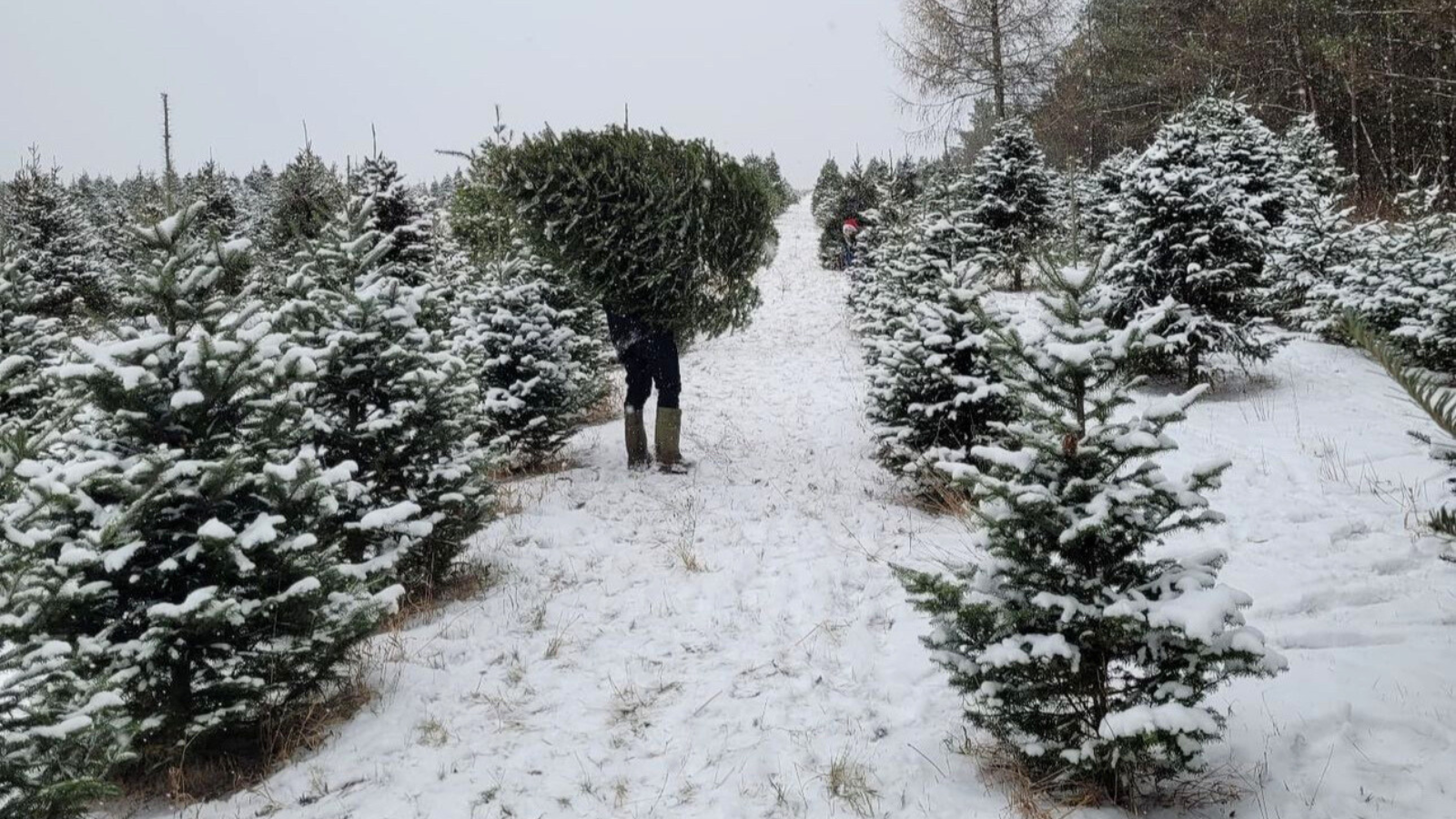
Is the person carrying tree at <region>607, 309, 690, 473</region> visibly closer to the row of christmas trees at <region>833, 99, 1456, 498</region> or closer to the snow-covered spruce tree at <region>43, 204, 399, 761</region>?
the row of christmas trees at <region>833, 99, 1456, 498</region>

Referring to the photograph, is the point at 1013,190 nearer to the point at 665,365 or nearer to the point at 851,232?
the point at 851,232

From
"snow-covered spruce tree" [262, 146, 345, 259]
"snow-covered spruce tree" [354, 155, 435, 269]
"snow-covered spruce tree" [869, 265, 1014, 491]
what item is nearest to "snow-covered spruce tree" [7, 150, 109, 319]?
"snow-covered spruce tree" [262, 146, 345, 259]

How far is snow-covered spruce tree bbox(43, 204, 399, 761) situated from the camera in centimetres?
315

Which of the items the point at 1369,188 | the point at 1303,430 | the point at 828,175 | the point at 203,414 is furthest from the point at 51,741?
the point at 828,175

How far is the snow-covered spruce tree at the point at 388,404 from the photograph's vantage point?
4.82m

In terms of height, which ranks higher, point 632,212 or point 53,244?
point 53,244

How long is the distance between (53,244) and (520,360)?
16118 mm

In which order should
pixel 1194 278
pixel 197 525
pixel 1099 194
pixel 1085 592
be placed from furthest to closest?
pixel 1099 194 < pixel 1194 278 < pixel 197 525 < pixel 1085 592

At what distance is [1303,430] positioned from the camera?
697 cm

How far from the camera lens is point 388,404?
16.3ft

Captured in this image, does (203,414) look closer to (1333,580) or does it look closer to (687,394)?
(1333,580)

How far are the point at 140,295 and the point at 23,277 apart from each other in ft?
24.7

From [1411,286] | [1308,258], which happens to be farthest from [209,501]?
[1308,258]

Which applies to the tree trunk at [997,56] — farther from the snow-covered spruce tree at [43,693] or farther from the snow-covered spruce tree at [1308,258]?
the snow-covered spruce tree at [43,693]
